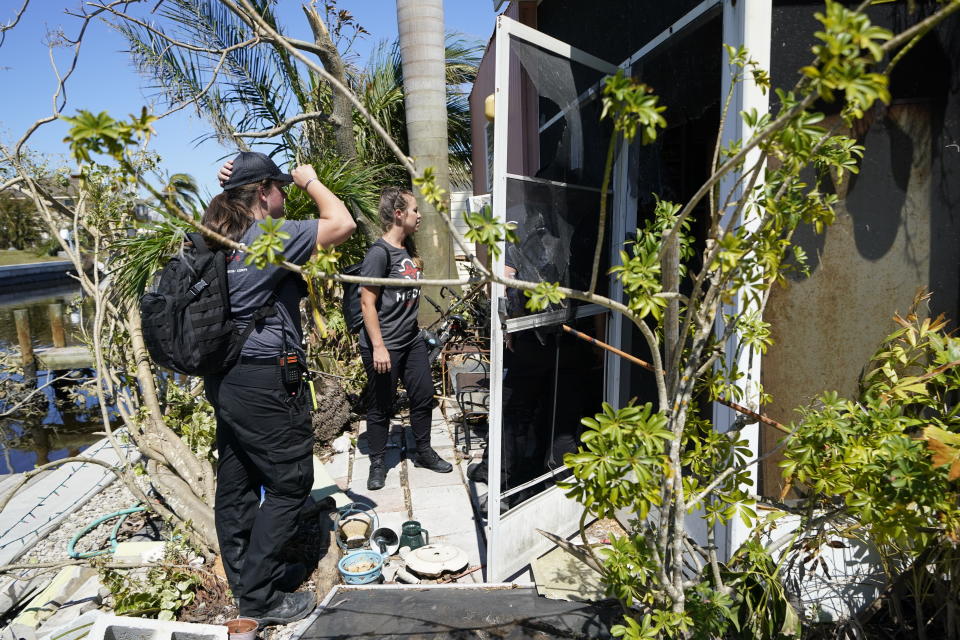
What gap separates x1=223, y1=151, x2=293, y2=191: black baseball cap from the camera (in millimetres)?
2719

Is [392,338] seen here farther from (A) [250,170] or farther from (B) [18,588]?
(B) [18,588]

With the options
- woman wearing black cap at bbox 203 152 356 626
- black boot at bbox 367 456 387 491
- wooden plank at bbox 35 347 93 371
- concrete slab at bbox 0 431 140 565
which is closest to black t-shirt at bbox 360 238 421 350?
black boot at bbox 367 456 387 491

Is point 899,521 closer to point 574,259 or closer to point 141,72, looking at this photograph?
point 574,259

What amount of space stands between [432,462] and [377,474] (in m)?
0.44

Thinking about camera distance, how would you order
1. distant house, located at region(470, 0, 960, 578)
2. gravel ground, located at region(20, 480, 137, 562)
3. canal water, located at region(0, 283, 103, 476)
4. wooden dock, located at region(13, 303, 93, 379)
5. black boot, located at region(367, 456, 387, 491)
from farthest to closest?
1. wooden dock, located at region(13, 303, 93, 379)
2. canal water, located at region(0, 283, 103, 476)
3. black boot, located at region(367, 456, 387, 491)
4. gravel ground, located at region(20, 480, 137, 562)
5. distant house, located at region(470, 0, 960, 578)

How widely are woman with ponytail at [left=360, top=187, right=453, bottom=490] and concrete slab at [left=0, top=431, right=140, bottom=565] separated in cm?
162

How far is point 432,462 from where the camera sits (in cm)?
455

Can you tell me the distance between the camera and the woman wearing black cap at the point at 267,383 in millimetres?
2678

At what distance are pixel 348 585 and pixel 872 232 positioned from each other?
2799 mm

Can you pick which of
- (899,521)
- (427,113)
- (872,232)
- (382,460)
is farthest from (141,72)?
(899,521)

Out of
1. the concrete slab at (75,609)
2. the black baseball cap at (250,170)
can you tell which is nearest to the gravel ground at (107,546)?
the concrete slab at (75,609)

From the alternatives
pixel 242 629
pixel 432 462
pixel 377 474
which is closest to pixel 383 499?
pixel 377 474

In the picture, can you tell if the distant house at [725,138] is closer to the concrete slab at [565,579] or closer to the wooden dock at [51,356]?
the concrete slab at [565,579]

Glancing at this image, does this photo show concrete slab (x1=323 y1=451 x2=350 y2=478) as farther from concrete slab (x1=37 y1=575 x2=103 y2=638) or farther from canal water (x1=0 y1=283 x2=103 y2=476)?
canal water (x1=0 y1=283 x2=103 y2=476)
